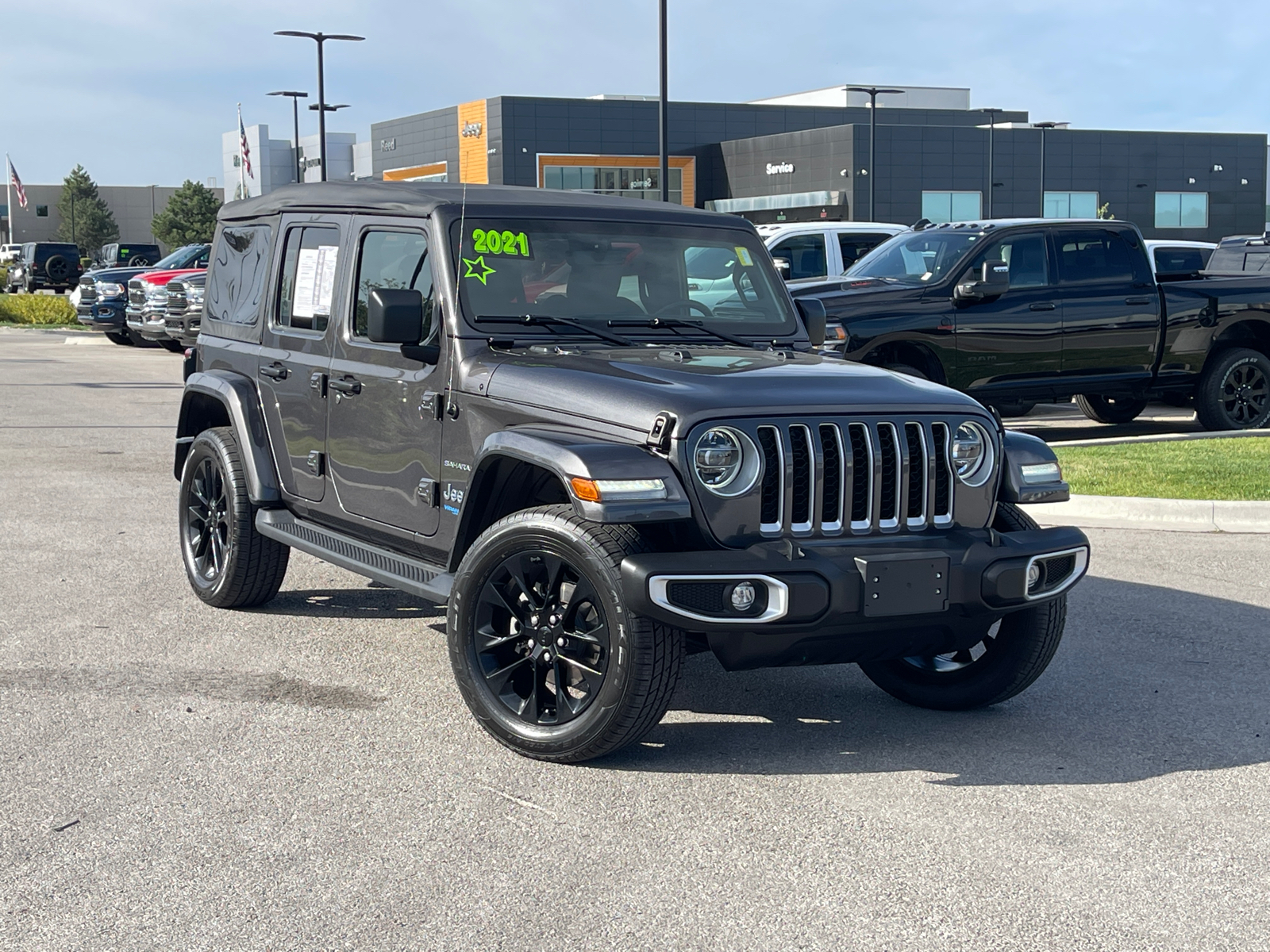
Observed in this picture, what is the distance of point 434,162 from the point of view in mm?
84625

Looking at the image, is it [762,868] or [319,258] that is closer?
[762,868]

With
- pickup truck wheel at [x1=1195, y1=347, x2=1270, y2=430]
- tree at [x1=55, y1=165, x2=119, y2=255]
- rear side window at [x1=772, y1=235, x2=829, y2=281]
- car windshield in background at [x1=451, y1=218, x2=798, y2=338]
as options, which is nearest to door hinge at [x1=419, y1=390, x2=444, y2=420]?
car windshield in background at [x1=451, y1=218, x2=798, y2=338]

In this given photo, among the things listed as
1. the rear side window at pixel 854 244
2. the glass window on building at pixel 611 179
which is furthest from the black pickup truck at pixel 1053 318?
the glass window on building at pixel 611 179

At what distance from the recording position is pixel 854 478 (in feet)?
16.2

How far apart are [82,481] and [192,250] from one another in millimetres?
19812

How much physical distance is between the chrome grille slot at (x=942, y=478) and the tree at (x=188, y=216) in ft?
359

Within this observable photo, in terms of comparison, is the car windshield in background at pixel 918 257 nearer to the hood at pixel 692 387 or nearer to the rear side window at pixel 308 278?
the rear side window at pixel 308 278

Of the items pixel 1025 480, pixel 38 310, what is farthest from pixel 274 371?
pixel 38 310

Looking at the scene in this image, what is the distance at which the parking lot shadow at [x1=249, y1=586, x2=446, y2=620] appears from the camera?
725 cm

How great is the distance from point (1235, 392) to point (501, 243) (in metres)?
10.4

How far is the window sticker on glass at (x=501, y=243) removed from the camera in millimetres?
5883

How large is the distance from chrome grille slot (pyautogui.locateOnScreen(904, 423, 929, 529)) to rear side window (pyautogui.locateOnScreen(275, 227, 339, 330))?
266 centimetres

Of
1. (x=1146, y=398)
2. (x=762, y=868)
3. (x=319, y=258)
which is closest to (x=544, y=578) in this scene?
(x=762, y=868)

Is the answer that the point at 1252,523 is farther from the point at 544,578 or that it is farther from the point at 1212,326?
the point at 544,578
